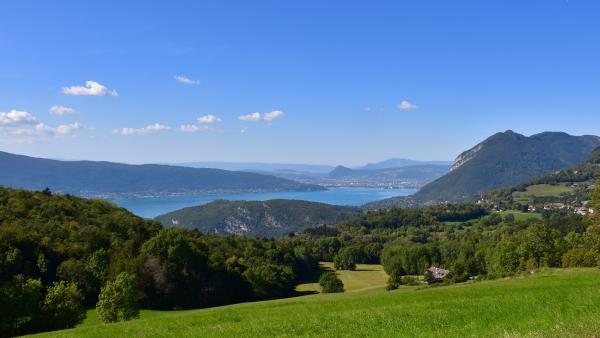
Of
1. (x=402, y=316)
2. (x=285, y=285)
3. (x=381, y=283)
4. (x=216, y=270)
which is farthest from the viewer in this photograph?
(x=381, y=283)

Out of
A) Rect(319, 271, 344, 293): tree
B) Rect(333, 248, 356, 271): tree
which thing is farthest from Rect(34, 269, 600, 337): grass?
Rect(333, 248, 356, 271): tree

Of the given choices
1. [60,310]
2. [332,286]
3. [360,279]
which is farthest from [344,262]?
→ [60,310]

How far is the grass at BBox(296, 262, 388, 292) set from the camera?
3851 inches

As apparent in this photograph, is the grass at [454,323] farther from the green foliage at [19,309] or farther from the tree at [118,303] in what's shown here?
the tree at [118,303]

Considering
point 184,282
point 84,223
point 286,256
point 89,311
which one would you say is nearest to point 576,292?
point 89,311

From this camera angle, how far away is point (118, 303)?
4106 cm

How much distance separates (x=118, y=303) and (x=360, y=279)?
77.3 m

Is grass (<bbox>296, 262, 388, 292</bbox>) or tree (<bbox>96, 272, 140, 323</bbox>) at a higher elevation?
tree (<bbox>96, 272, 140, 323</bbox>)

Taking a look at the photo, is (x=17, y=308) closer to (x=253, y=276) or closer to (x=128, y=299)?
(x=128, y=299)

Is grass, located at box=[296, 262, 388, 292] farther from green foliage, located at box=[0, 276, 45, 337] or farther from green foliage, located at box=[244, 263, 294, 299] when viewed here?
green foliage, located at box=[0, 276, 45, 337]

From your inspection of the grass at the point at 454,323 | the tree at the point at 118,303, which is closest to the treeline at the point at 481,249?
the grass at the point at 454,323

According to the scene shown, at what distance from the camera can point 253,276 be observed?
8462cm

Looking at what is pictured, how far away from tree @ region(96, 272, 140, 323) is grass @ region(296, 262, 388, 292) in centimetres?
5683

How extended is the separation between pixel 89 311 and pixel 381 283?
65.2m
